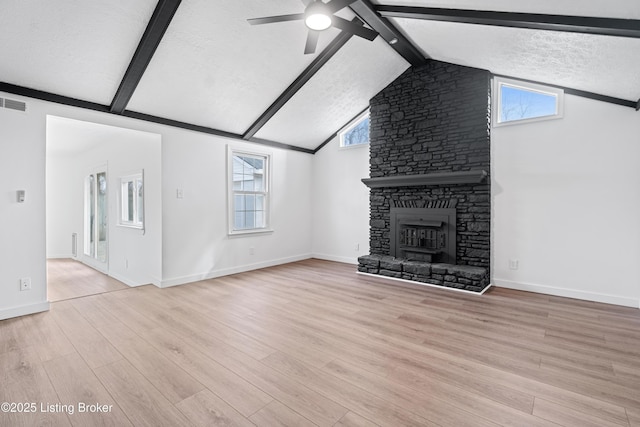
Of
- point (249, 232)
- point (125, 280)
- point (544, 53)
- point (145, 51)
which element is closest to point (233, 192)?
point (249, 232)

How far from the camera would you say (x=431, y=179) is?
461 centimetres

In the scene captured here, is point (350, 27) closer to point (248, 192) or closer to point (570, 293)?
point (248, 192)

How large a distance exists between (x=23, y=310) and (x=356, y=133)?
220 inches

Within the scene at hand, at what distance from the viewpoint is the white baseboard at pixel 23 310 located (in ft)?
10.3

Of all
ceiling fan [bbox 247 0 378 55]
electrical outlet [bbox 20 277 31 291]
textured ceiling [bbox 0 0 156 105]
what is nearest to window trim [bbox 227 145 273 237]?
textured ceiling [bbox 0 0 156 105]

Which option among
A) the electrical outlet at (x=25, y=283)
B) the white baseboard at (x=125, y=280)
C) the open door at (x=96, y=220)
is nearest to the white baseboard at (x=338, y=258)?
the white baseboard at (x=125, y=280)

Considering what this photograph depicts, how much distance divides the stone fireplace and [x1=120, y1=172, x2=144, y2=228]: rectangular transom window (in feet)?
12.4

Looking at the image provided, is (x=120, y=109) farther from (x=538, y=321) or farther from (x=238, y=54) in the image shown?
(x=538, y=321)

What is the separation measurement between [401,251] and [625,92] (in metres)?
3.33

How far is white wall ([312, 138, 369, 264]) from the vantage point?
6043mm

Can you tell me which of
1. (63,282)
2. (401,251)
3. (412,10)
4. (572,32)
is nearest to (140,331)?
(63,282)

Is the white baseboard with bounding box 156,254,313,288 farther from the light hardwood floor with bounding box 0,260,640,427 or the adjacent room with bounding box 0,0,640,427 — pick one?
the light hardwood floor with bounding box 0,260,640,427

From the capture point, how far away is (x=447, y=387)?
2029mm

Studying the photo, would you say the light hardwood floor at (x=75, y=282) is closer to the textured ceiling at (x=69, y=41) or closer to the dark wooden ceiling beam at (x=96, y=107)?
the dark wooden ceiling beam at (x=96, y=107)
